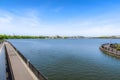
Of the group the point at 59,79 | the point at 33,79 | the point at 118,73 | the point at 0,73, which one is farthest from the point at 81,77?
the point at 0,73

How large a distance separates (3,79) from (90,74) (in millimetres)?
15233

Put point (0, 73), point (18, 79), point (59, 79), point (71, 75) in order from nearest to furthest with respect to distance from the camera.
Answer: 1. point (18, 79)
2. point (59, 79)
3. point (71, 75)
4. point (0, 73)

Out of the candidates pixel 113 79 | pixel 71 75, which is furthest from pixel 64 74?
pixel 113 79

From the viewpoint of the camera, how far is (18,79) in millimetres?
19547

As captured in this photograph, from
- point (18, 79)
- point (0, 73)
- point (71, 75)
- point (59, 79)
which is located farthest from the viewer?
point (0, 73)

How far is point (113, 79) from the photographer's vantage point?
81.9ft

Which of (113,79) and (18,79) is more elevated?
(18,79)

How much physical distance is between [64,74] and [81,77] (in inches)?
127

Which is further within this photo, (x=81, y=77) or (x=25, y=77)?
(x=81, y=77)

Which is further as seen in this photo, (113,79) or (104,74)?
(104,74)

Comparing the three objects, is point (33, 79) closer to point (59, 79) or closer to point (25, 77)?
point (25, 77)

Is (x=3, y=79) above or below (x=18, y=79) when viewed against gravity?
below

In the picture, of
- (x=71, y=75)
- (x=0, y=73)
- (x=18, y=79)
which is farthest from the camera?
(x=0, y=73)

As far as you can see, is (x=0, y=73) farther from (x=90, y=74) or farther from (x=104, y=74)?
(x=104, y=74)
